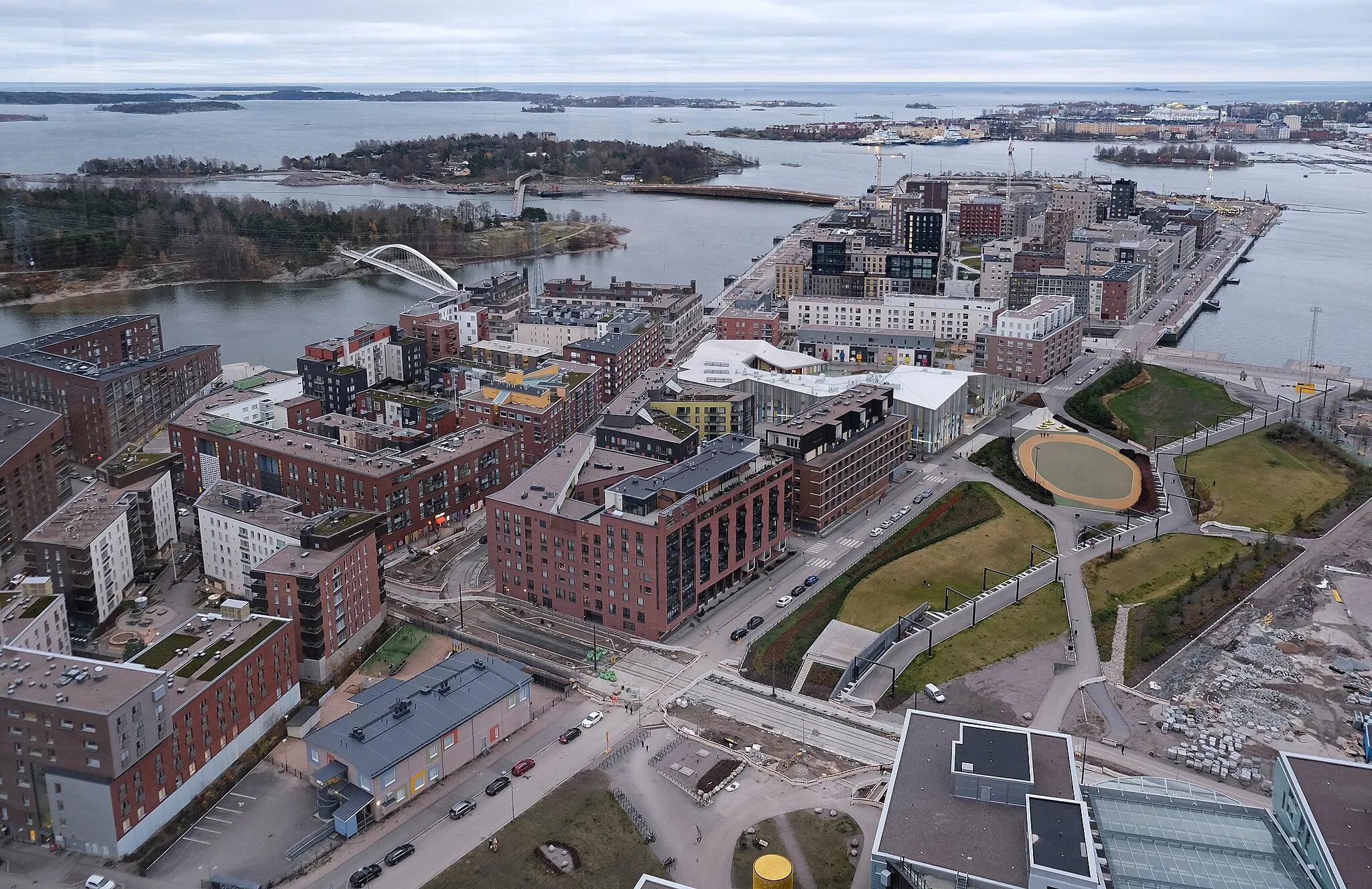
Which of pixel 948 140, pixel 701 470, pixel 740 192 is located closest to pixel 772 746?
pixel 701 470

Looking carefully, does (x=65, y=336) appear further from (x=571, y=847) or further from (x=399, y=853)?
(x=571, y=847)

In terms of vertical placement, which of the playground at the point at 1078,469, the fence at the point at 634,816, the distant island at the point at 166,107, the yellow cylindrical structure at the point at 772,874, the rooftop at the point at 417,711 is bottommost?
the fence at the point at 634,816

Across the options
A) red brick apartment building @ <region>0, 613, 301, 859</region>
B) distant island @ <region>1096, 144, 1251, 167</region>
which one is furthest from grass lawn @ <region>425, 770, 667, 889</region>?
distant island @ <region>1096, 144, 1251, 167</region>

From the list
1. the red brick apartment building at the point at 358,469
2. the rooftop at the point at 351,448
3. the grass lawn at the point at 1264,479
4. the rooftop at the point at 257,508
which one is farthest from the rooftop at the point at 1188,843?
the rooftop at the point at 351,448

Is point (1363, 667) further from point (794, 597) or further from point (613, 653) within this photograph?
point (613, 653)

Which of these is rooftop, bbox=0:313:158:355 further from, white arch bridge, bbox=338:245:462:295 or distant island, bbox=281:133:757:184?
distant island, bbox=281:133:757:184

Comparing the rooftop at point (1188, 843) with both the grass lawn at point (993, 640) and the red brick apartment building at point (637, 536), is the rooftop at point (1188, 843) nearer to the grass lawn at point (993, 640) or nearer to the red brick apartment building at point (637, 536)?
the grass lawn at point (993, 640)

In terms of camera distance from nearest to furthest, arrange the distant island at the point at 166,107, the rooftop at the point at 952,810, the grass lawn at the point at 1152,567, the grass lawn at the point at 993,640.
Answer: the rooftop at the point at 952,810 < the grass lawn at the point at 993,640 < the grass lawn at the point at 1152,567 < the distant island at the point at 166,107

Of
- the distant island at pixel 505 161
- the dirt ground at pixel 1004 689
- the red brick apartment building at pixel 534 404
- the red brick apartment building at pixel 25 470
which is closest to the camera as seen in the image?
the dirt ground at pixel 1004 689
